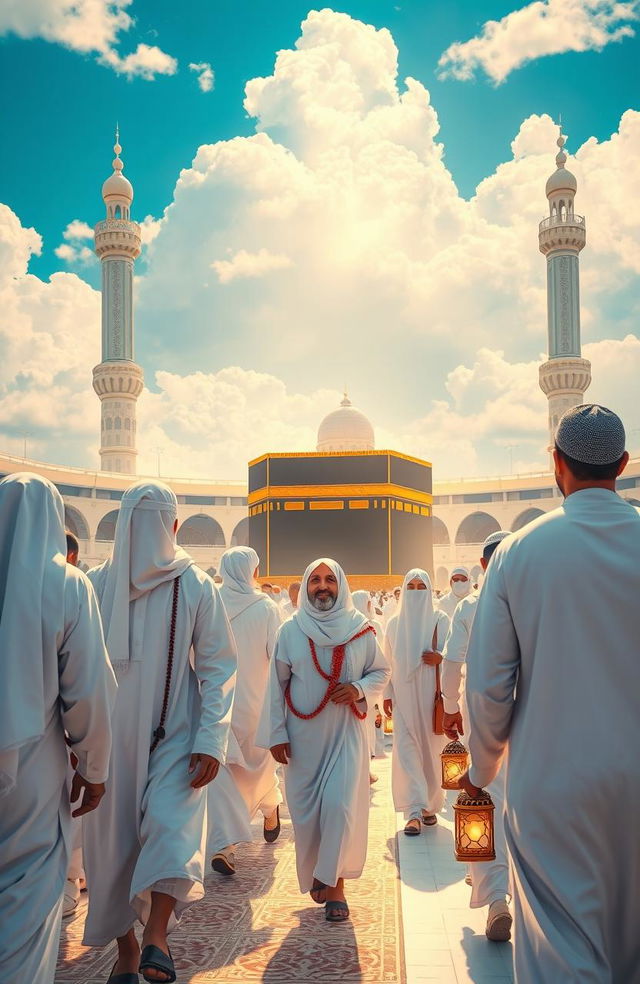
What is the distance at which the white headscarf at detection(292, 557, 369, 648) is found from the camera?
3482 millimetres

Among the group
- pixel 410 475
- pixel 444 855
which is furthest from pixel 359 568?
pixel 444 855

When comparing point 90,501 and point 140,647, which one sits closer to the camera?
point 140,647

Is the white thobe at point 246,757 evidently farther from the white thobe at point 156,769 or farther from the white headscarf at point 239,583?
the white thobe at point 156,769

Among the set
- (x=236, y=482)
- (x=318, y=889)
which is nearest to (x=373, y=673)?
(x=318, y=889)

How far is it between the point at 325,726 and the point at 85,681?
1.61 meters

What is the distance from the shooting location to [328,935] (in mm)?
3029

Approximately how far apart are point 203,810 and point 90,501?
31740 millimetres

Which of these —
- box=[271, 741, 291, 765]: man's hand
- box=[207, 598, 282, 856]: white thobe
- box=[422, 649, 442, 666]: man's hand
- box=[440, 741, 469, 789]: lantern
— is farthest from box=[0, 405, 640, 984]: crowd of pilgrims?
box=[422, 649, 442, 666]: man's hand

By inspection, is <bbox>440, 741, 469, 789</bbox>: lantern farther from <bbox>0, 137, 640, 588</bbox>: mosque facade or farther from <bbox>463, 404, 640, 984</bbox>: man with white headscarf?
<bbox>0, 137, 640, 588</bbox>: mosque facade

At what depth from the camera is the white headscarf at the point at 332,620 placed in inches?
137

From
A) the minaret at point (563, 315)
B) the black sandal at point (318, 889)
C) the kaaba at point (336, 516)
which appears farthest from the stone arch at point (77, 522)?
the black sandal at point (318, 889)

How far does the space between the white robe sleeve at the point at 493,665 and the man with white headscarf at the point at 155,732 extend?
977mm

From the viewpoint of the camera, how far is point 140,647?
262cm

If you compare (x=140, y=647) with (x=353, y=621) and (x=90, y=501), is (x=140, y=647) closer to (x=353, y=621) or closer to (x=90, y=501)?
(x=353, y=621)
